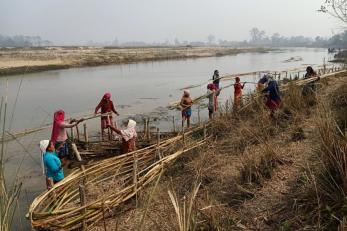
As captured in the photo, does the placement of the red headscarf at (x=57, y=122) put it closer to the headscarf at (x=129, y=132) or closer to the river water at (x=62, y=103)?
the river water at (x=62, y=103)

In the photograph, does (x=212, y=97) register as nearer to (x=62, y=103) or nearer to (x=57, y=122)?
(x=57, y=122)

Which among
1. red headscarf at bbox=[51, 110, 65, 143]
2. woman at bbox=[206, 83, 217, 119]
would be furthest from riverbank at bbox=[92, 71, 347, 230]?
red headscarf at bbox=[51, 110, 65, 143]

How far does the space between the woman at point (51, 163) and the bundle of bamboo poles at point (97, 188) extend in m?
0.19

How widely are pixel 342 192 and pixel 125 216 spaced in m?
2.95

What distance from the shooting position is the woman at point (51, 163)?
556 cm

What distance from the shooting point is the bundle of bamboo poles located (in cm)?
468

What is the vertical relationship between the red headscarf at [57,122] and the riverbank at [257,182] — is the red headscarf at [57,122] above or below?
above

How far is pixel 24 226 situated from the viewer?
19.0ft

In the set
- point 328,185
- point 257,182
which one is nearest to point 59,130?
point 257,182

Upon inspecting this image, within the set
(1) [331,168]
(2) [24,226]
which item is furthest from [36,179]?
(1) [331,168]

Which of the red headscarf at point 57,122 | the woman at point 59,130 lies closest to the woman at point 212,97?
the woman at point 59,130

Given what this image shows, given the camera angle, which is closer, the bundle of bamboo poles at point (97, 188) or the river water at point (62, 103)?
the bundle of bamboo poles at point (97, 188)

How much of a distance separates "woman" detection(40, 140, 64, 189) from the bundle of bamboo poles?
191 mm

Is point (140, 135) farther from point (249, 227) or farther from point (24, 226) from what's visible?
point (249, 227)
